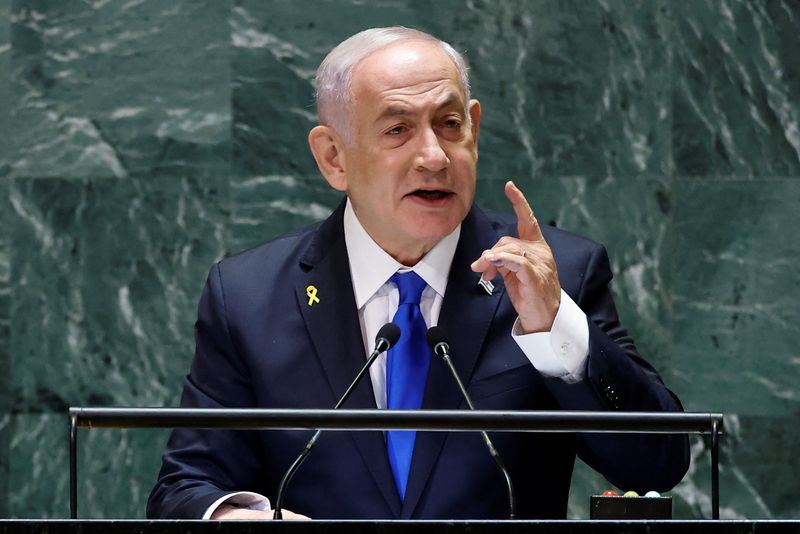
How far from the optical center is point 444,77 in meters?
3.16

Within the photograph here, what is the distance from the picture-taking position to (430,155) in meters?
3.05

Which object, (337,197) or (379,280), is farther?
(337,197)

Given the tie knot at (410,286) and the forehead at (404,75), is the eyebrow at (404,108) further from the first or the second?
the tie knot at (410,286)

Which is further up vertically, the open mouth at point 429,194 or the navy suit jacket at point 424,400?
the open mouth at point 429,194

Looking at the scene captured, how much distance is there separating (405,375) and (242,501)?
495mm

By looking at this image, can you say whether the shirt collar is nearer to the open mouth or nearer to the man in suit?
the man in suit

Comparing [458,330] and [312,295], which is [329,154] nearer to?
[312,295]

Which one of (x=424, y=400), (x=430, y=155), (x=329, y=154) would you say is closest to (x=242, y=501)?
(x=424, y=400)

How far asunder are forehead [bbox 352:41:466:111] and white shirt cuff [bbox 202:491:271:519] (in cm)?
94

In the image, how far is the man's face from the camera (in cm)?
308

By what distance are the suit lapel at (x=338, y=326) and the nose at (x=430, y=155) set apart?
1.13 feet

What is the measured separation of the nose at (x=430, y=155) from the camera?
305 cm

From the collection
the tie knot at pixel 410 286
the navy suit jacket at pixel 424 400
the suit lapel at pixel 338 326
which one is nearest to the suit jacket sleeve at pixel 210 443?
the navy suit jacket at pixel 424 400

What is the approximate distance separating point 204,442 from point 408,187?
72cm
